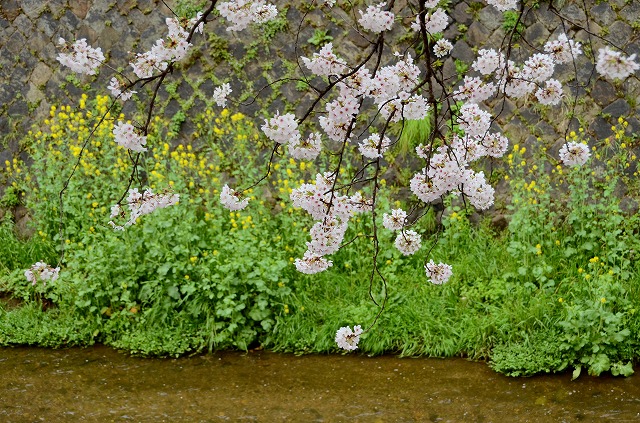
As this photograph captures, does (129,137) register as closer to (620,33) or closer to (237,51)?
(237,51)

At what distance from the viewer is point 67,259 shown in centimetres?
514

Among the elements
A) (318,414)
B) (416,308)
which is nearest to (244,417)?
(318,414)

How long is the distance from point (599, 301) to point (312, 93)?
2.51 meters

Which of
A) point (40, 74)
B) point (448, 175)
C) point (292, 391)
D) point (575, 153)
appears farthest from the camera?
point (40, 74)

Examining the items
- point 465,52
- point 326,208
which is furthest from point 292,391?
point 465,52

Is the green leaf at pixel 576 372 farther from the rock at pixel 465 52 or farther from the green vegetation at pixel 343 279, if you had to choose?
the rock at pixel 465 52

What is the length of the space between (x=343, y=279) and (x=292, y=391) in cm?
84

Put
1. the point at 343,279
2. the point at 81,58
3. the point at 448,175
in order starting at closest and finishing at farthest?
the point at 448,175
the point at 81,58
the point at 343,279

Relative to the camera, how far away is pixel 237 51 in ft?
19.3

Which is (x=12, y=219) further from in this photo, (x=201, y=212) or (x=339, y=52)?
(x=339, y=52)

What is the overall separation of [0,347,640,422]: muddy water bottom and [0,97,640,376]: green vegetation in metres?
0.11

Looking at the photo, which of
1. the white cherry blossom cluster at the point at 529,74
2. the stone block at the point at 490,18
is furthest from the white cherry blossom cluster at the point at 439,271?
the stone block at the point at 490,18

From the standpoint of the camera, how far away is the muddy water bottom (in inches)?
151

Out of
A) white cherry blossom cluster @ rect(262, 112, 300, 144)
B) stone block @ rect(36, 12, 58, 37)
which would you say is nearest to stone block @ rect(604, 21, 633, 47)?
white cherry blossom cluster @ rect(262, 112, 300, 144)
